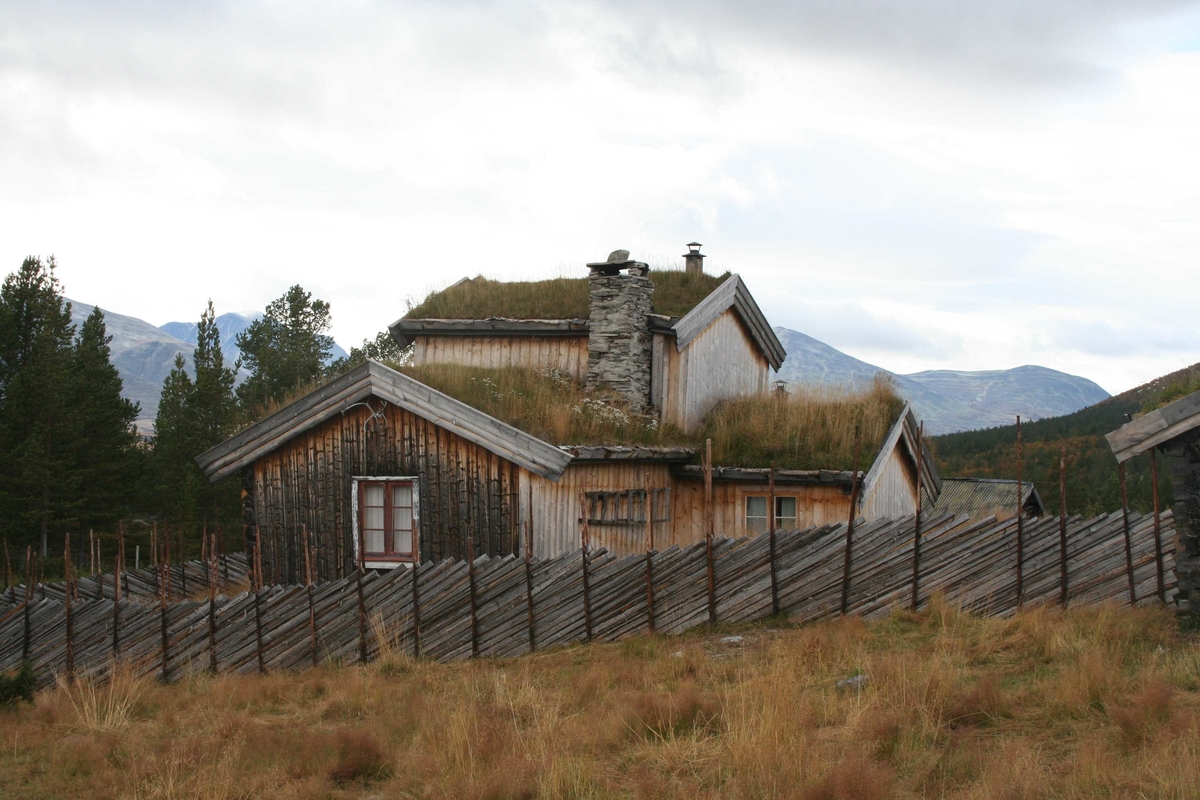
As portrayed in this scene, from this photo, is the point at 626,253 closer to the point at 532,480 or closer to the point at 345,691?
the point at 532,480

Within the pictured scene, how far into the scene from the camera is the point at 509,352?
17.3 meters

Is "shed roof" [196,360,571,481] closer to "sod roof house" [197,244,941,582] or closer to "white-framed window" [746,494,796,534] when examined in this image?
"sod roof house" [197,244,941,582]

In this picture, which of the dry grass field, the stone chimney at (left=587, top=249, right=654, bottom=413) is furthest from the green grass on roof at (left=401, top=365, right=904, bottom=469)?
the dry grass field

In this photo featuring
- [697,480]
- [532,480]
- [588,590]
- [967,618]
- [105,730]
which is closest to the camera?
[105,730]

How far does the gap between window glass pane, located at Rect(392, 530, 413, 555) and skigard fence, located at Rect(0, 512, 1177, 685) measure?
2480mm

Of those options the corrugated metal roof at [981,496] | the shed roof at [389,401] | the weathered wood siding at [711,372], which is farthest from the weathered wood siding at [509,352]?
the corrugated metal roof at [981,496]

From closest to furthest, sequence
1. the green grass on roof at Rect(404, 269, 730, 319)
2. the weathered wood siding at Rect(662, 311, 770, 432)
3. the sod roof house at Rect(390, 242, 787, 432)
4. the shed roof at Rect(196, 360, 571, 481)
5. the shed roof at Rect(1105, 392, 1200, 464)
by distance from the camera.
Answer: the shed roof at Rect(1105, 392, 1200, 464)
the shed roof at Rect(196, 360, 571, 481)
the sod roof house at Rect(390, 242, 787, 432)
the weathered wood siding at Rect(662, 311, 770, 432)
the green grass on roof at Rect(404, 269, 730, 319)

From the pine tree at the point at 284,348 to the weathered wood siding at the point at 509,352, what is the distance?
1790cm

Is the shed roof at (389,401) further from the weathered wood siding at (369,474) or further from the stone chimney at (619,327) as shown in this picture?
the stone chimney at (619,327)

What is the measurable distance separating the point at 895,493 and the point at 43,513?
84.6 feet

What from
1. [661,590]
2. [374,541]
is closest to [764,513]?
[661,590]

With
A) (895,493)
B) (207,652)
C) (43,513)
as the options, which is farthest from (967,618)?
(43,513)

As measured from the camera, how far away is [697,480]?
1538 cm

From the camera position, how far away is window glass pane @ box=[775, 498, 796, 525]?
49.6 ft
